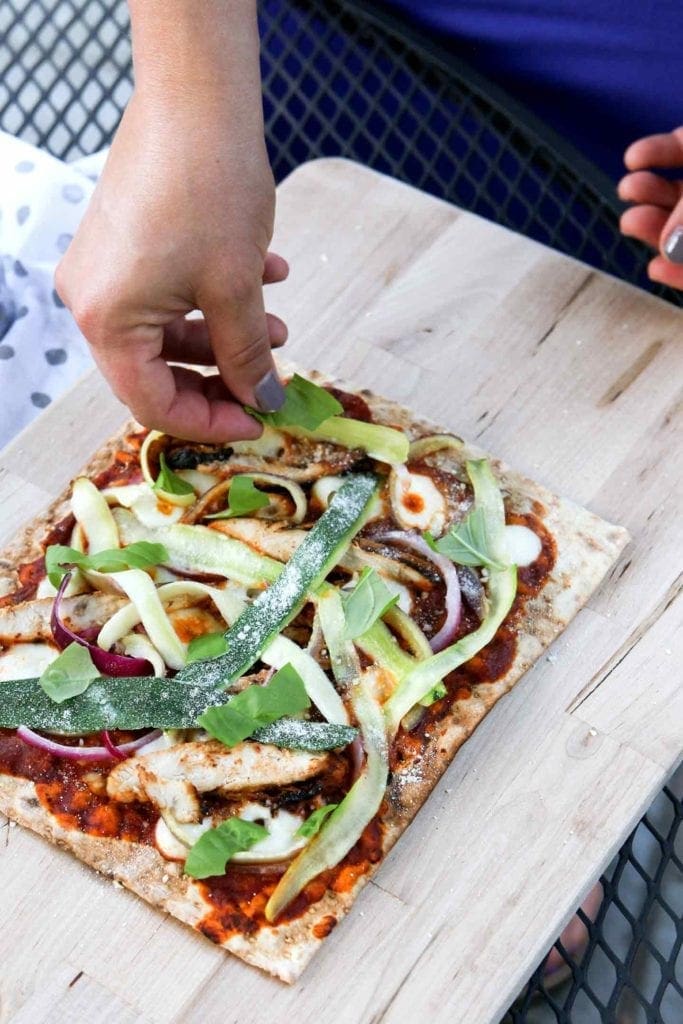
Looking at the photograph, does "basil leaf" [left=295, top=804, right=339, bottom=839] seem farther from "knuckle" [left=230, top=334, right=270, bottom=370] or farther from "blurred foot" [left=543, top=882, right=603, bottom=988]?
"blurred foot" [left=543, top=882, right=603, bottom=988]

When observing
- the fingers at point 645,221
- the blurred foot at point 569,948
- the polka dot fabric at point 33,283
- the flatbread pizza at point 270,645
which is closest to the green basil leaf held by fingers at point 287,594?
the flatbread pizza at point 270,645

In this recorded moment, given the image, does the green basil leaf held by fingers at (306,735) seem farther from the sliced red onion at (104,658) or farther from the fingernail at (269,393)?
the fingernail at (269,393)

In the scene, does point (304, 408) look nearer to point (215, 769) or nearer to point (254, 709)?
point (254, 709)

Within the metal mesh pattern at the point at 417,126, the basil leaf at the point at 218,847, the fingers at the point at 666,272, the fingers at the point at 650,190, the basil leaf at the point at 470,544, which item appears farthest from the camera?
the metal mesh pattern at the point at 417,126

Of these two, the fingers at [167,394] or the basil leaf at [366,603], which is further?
the basil leaf at [366,603]

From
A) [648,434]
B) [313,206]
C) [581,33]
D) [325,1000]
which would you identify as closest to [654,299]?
[648,434]

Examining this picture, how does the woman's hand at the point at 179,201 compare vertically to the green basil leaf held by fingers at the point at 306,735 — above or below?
above
